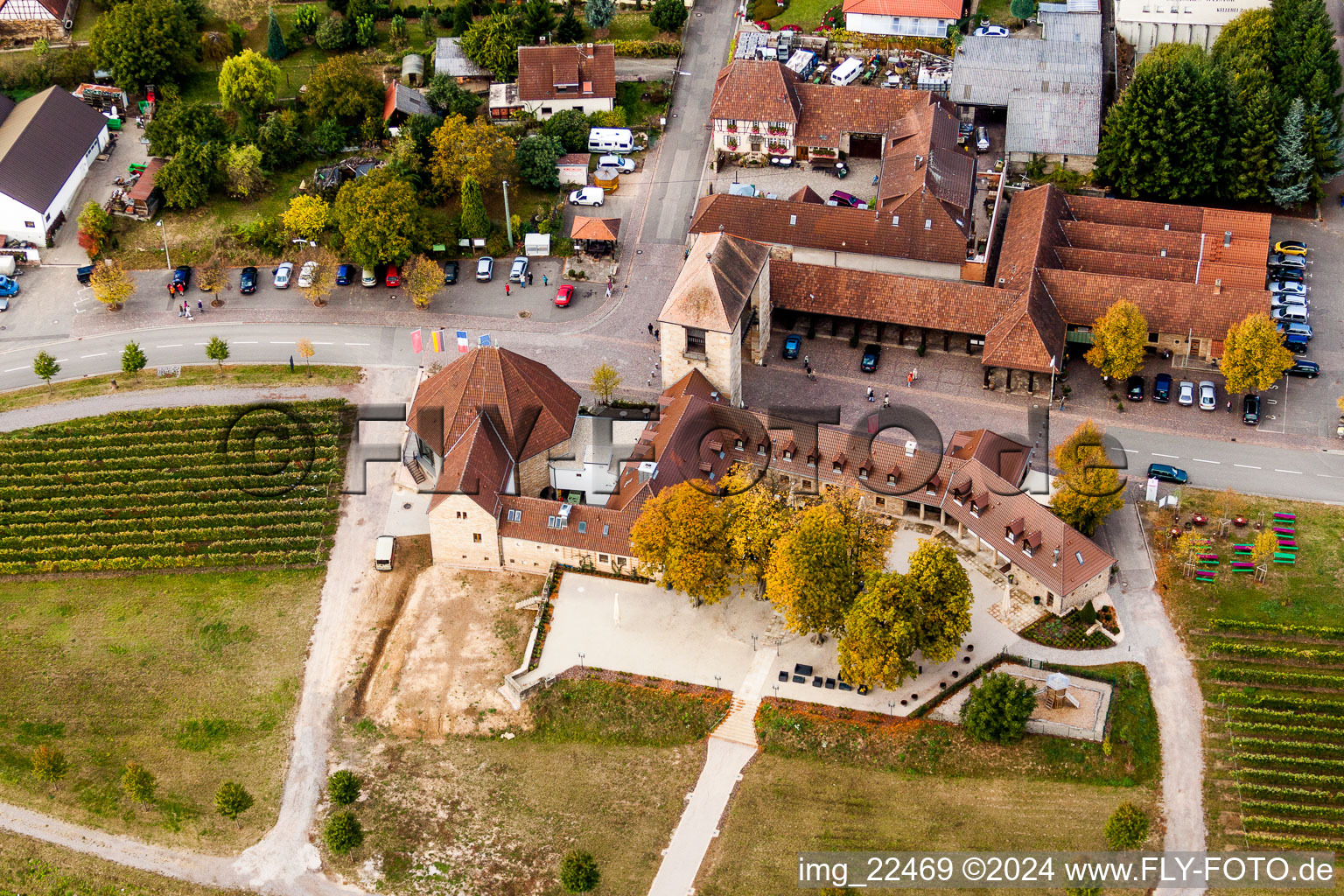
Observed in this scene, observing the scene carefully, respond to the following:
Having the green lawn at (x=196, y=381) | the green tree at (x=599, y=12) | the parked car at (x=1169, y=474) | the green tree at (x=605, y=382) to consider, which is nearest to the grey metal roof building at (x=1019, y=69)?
the green tree at (x=599, y=12)

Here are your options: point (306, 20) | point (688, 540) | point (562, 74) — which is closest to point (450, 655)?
point (688, 540)

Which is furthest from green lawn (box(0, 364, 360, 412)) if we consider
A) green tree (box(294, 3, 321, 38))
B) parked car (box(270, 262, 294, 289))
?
green tree (box(294, 3, 321, 38))

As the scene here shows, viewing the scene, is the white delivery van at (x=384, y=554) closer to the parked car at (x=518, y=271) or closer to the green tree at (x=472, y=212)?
the parked car at (x=518, y=271)

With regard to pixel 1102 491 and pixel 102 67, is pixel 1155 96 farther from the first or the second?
pixel 102 67

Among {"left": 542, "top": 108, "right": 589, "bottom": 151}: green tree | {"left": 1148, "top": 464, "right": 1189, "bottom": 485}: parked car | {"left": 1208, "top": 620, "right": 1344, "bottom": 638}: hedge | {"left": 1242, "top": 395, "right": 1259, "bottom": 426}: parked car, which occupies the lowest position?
{"left": 1208, "top": 620, "right": 1344, "bottom": 638}: hedge

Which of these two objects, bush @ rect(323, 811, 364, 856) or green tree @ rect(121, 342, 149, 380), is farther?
green tree @ rect(121, 342, 149, 380)

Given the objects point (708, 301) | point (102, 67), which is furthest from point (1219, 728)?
point (102, 67)

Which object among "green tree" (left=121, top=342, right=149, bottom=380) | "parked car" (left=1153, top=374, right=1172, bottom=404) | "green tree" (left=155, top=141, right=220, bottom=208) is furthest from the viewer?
"green tree" (left=155, top=141, right=220, bottom=208)

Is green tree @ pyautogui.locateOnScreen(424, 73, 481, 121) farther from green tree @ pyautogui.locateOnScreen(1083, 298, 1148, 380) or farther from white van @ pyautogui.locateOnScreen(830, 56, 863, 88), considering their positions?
green tree @ pyautogui.locateOnScreen(1083, 298, 1148, 380)
